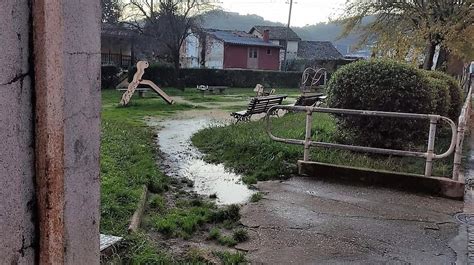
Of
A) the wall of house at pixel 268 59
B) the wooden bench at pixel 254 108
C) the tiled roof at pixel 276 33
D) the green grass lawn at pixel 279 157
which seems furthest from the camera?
the tiled roof at pixel 276 33

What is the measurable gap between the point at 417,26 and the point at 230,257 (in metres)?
15.7

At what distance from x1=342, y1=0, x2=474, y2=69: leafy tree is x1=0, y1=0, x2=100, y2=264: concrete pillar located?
1553 cm

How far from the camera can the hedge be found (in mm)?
30672

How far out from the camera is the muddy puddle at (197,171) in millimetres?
5836

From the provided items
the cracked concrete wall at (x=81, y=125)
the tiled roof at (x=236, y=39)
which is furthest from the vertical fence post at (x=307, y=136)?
the tiled roof at (x=236, y=39)

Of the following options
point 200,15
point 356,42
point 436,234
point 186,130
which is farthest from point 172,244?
point 200,15

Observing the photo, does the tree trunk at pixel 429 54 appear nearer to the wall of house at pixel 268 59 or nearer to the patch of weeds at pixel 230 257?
the patch of weeds at pixel 230 257

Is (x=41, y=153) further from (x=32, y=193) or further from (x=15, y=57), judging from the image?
(x=15, y=57)

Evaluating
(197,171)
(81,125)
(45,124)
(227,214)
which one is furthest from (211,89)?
(45,124)

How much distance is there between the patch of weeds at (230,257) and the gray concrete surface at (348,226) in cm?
9

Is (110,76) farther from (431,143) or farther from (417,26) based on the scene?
(431,143)

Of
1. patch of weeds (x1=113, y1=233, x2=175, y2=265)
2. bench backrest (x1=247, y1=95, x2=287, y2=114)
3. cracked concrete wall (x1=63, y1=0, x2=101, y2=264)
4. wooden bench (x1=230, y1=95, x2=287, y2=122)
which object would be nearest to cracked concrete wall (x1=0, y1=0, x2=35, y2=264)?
cracked concrete wall (x1=63, y1=0, x2=101, y2=264)

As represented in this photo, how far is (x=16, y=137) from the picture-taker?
1250 millimetres

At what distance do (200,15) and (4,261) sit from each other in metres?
33.3
